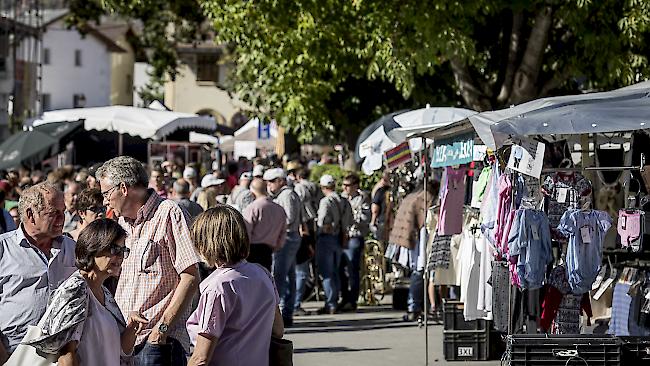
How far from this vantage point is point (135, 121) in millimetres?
24781

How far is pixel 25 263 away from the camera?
7094mm

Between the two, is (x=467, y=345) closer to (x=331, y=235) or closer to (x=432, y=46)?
(x=331, y=235)

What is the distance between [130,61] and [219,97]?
29.3 m

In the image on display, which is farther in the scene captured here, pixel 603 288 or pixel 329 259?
pixel 329 259

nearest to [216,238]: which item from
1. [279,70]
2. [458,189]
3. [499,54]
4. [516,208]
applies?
[516,208]

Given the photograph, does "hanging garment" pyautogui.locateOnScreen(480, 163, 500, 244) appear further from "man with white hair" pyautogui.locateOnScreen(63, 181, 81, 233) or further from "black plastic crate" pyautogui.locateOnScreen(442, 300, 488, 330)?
"man with white hair" pyautogui.locateOnScreen(63, 181, 81, 233)

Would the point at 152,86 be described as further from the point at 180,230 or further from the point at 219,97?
the point at 180,230

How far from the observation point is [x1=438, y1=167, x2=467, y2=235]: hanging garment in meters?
14.1

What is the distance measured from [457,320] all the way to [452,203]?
4.40 feet

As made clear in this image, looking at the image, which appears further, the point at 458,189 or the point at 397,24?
the point at 397,24

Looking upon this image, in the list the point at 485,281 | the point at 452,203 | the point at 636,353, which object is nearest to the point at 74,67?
the point at 452,203

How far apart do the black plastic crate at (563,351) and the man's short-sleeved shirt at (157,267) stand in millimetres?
3519

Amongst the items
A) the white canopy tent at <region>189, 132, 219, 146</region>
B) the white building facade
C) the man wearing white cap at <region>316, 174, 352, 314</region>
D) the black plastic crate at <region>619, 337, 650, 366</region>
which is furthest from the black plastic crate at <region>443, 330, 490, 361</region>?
the white building facade

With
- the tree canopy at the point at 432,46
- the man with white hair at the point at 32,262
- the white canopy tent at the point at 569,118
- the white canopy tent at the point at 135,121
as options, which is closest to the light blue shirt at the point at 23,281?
the man with white hair at the point at 32,262
